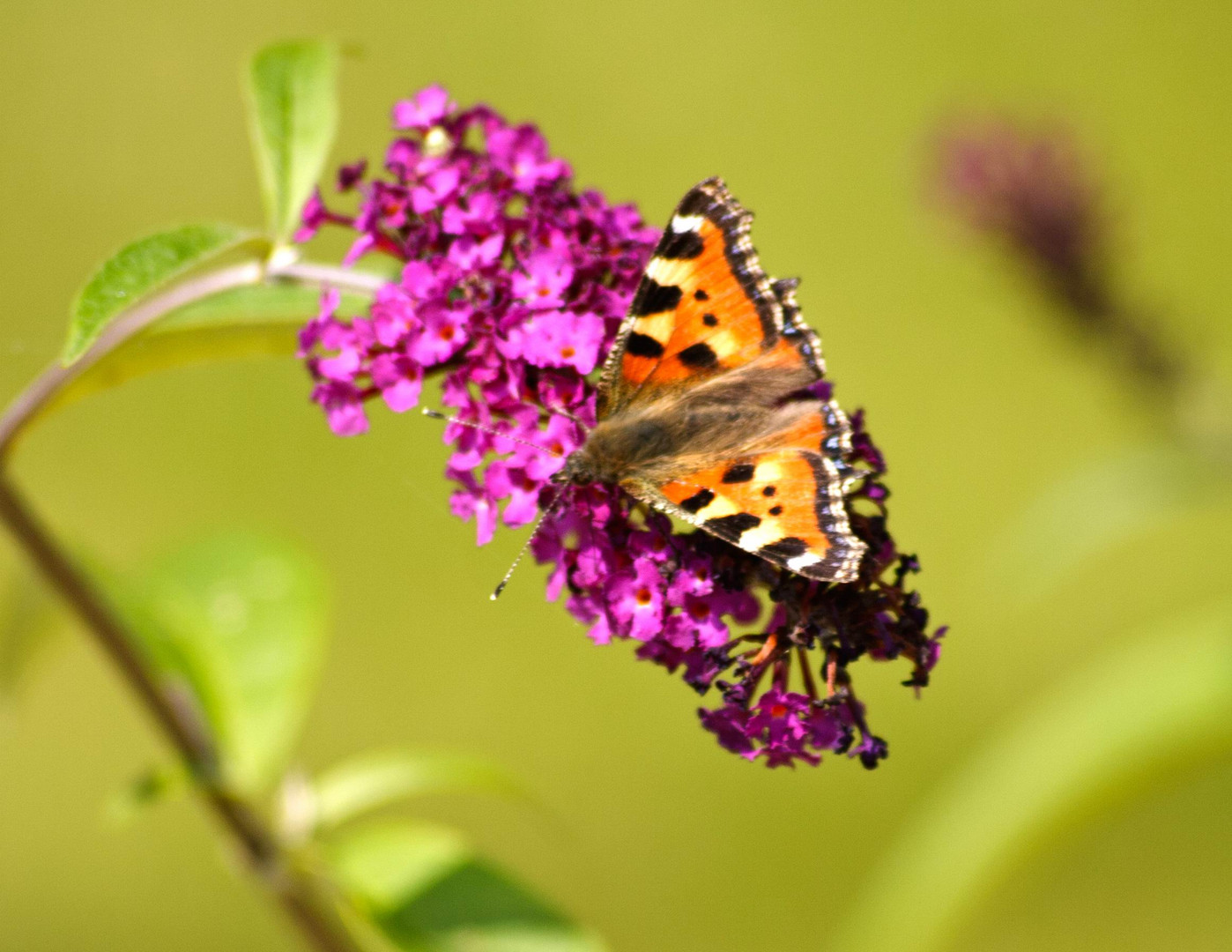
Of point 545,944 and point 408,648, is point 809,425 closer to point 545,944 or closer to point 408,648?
point 545,944

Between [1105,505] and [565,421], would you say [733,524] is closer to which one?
[565,421]

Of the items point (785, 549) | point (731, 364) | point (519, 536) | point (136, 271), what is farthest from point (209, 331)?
point (519, 536)

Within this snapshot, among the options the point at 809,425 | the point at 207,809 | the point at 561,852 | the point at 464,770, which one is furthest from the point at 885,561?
the point at 561,852

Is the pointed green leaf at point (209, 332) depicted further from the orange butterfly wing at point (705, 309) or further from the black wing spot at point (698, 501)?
the black wing spot at point (698, 501)

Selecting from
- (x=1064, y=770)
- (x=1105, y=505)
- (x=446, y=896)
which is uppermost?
(x=446, y=896)

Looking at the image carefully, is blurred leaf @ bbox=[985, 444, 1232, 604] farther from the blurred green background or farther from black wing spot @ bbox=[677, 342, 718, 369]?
black wing spot @ bbox=[677, 342, 718, 369]

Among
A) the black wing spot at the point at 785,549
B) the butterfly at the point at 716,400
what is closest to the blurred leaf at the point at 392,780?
the butterfly at the point at 716,400
